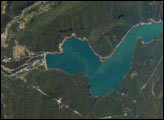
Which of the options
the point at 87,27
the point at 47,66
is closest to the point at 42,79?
the point at 47,66

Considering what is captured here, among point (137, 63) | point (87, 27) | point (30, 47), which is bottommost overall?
point (137, 63)

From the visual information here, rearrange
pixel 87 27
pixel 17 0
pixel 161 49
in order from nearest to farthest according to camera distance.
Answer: pixel 17 0, pixel 87 27, pixel 161 49

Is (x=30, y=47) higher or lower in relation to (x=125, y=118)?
higher

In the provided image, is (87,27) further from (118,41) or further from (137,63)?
(137,63)

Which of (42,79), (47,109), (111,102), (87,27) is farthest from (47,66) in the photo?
(111,102)

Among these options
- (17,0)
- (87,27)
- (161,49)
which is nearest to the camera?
(17,0)

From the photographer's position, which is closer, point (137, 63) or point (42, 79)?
point (42, 79)
